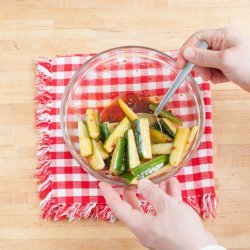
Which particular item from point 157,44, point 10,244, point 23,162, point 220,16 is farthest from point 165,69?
point 10,244

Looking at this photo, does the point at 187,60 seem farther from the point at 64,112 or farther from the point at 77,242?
the point at 77,242

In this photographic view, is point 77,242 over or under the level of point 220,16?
under

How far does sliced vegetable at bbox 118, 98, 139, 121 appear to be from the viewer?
1.48 m

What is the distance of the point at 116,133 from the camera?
4.78 feet

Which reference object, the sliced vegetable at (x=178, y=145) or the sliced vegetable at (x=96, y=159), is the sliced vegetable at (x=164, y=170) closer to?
the sliced vegetable at (x=178, y=145)

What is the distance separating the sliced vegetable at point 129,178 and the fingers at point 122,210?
5cm

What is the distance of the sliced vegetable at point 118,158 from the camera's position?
56.0 inches

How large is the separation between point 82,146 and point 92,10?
48 cm

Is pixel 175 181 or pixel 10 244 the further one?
pixel 10 244

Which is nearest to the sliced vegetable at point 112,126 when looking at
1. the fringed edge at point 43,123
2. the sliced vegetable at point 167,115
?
the sliced vegetable at point 167,115

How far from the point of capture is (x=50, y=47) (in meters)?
1.64

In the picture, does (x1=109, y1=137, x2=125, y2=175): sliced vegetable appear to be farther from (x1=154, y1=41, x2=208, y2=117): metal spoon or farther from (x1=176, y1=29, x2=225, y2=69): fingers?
(x1=176, y1=29, x2=225, y2=69): fingers

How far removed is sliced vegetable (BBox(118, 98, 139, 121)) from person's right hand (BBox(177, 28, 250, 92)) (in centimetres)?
19

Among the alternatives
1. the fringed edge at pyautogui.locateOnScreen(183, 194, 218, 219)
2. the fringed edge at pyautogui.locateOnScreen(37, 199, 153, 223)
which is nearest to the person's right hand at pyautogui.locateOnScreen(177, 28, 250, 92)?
the fringed edge at pyautogui.locateOnScreen(183, 194, 218, 219)
